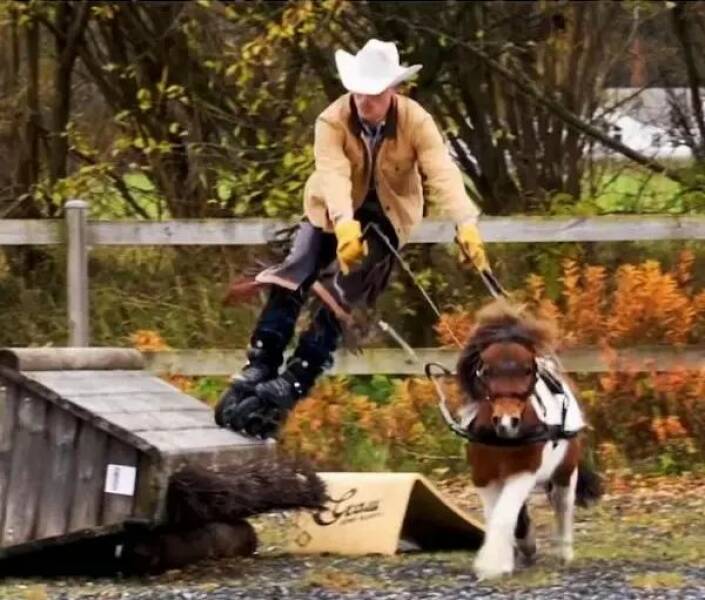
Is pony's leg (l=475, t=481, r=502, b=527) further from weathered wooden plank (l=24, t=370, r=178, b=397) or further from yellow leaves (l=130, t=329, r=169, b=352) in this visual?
yellow leaves (l=130, t=329, r=169, b=352)

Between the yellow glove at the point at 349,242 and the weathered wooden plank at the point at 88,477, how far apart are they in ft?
3.93

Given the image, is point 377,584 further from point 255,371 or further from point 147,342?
point 147,342

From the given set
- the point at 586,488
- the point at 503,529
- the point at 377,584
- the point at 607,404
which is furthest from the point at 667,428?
the point at 377,584

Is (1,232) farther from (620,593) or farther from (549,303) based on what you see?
(620,593)

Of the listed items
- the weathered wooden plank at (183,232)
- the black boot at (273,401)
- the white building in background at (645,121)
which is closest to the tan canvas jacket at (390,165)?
the black boot at (273,401)

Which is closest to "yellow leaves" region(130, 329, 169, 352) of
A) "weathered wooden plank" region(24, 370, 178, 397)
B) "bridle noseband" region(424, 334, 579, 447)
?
"weathered wooden plank" region(24, 370, 178, 397)

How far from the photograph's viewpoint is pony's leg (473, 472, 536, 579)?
7547mm

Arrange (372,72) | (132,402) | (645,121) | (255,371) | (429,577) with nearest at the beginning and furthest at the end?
(429,577), (372,72), (132,402), (255,371), (645,121)

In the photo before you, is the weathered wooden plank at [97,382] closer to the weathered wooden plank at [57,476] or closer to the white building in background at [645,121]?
the weathered wooden plank at [57,476]

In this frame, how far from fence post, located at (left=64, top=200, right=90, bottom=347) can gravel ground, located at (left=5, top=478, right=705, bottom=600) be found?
2.03 m

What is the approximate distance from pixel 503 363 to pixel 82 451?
178cm

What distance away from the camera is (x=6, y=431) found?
816cm

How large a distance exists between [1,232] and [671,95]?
18.5 ft

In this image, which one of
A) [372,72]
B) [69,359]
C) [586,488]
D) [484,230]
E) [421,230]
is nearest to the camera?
[372,72]
